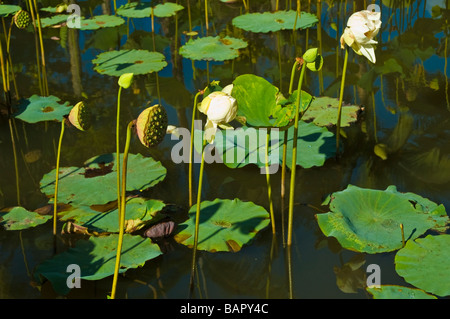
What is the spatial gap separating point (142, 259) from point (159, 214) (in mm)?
285

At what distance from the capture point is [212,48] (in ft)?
13.3

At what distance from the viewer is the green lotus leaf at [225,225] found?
6.64 ft

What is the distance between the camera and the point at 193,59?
390 cm

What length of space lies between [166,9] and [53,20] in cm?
98

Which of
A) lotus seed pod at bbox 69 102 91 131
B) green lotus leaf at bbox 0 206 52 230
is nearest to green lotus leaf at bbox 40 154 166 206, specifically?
green lotus leaf at bbox 0 206 52 230

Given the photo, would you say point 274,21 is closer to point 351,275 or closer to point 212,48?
point 212,48

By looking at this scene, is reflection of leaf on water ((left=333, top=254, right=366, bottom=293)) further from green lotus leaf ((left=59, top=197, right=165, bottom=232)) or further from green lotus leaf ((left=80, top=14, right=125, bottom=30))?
green lotus leaf ((left=80, top=14, right=125, bottom=30))

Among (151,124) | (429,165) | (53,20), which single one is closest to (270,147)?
(429,165)

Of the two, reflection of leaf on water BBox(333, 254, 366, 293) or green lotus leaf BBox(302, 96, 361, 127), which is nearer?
reflection of leaf on water BBox(333, 254, 366, 293)

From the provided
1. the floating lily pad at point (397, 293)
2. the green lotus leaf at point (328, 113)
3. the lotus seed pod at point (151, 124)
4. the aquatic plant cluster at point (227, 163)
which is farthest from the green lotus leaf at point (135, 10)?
the floating lily pad at point (397, 293)

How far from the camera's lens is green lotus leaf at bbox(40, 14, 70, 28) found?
4.74 metres

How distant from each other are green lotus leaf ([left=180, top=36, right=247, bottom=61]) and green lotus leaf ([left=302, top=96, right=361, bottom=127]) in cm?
97

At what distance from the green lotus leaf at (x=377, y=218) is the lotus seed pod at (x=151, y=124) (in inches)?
30.9

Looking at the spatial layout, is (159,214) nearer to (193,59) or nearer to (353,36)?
(353,36)
